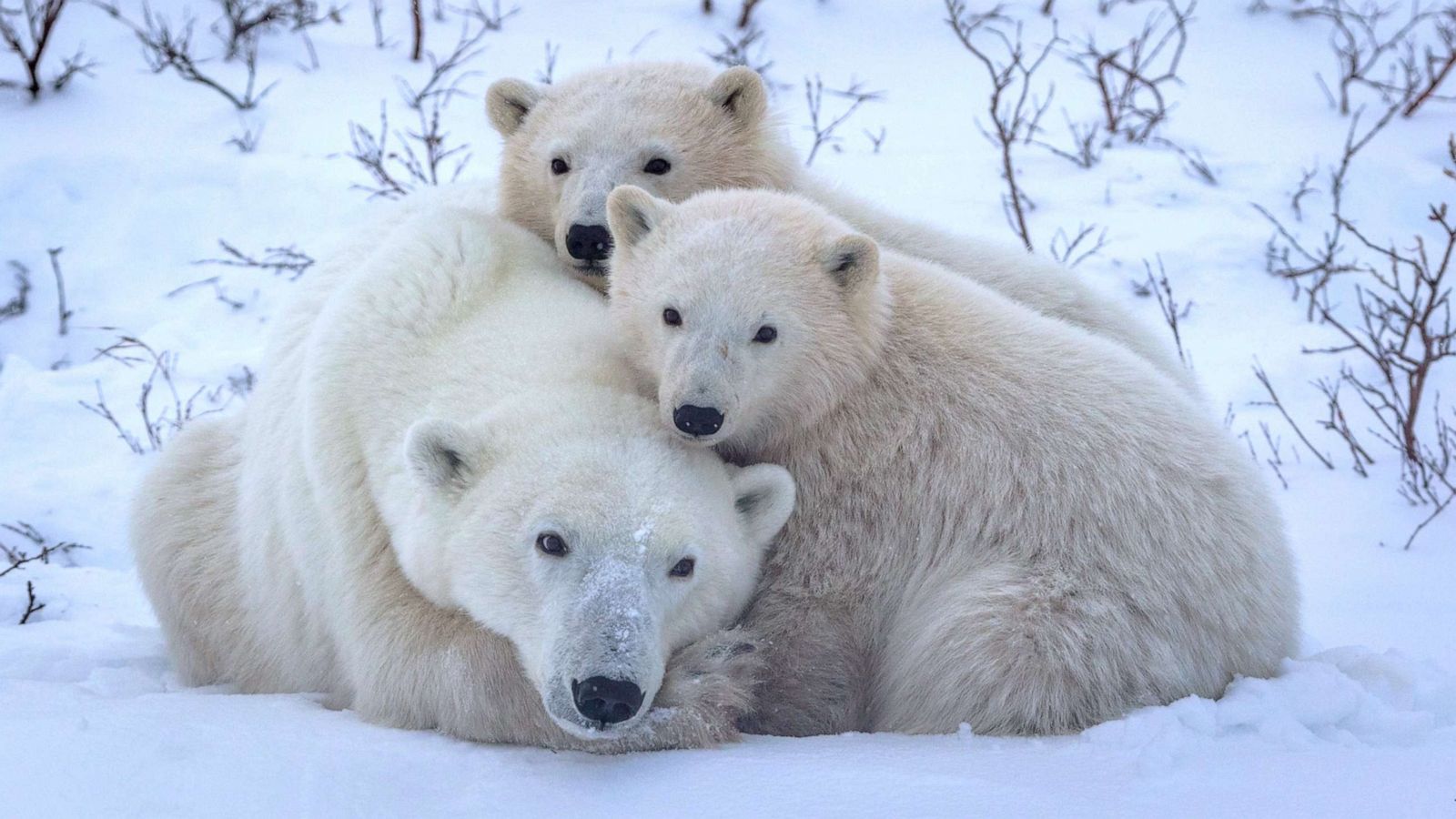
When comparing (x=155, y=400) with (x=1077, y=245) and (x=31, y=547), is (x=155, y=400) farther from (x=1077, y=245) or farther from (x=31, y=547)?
(x=1077, y=245)

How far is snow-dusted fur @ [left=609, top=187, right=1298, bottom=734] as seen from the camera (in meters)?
3.29

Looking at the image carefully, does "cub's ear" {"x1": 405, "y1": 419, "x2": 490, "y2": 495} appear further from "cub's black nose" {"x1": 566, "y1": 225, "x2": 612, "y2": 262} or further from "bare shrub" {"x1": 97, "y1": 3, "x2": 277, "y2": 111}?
"bare shrub" {"x1": 97, "y1": 3, "x2": 277, "y2": 111}

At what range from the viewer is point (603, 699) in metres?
2.72

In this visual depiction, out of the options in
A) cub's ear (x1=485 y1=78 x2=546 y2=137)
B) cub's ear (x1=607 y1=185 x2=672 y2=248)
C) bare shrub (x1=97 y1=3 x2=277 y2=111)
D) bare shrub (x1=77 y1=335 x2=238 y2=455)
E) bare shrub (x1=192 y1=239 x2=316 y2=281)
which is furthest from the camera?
bare shrub (x1=97 y1=3 x2=277 y2=111)

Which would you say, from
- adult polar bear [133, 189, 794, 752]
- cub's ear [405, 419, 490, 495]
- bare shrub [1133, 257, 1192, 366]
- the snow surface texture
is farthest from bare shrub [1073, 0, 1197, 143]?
cub's ear [405, 419, 490, 495]

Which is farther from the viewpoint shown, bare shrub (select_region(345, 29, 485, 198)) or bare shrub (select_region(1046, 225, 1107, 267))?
bare shrub (select_region(1046, 225, 1107, 267))

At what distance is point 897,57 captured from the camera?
10227 millimetres

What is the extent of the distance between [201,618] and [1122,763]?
284cm

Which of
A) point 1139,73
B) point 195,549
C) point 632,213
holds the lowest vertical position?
point 195,549

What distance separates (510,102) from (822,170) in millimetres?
3911

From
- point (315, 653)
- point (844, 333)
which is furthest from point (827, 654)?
point (315, 653)

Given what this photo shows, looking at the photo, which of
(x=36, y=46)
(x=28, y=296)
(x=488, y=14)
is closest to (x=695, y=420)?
(x=28, y=296)

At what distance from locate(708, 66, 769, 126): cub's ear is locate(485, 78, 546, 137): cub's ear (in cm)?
64

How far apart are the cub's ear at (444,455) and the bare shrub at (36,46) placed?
6.49m
